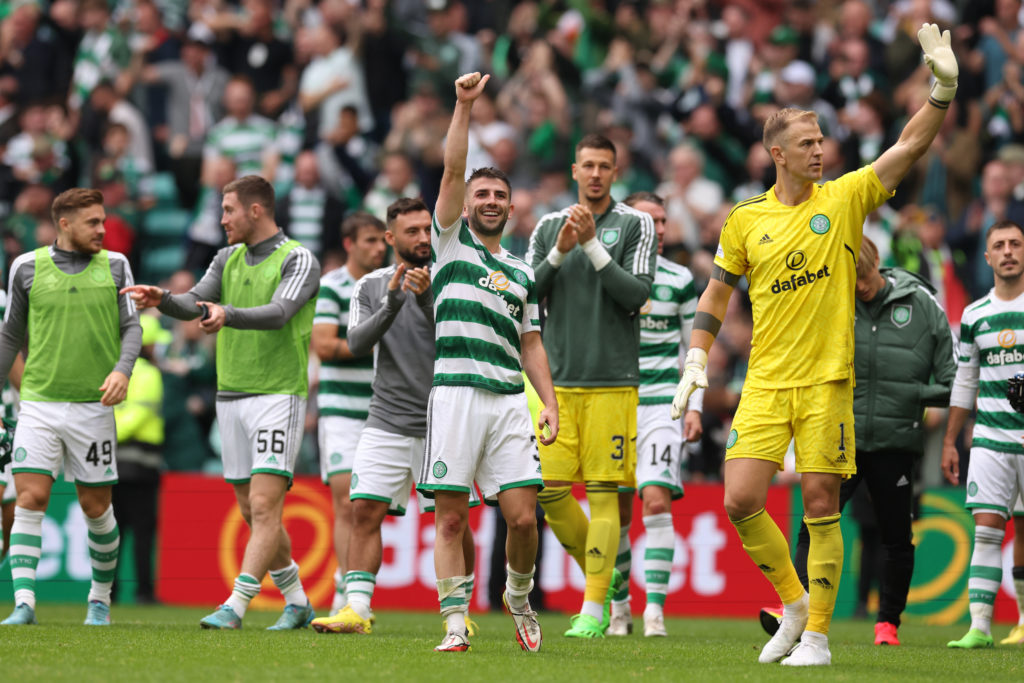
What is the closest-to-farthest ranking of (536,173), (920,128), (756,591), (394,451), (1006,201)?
(920,128)
(394,451)
(756,591)
(1006,201)
(536,173)

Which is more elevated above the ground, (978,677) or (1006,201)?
(1006,201)

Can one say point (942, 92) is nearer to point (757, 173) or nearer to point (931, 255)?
point (931, 255)

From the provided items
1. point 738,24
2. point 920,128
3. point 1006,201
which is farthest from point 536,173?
point 920,128

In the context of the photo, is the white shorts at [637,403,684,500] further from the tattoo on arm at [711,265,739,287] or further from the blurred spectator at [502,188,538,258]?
the blurred spectator at [502,188,538,258]

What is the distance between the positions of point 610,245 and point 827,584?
325 centimetres

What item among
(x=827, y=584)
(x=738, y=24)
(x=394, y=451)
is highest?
(x=738, y=24)

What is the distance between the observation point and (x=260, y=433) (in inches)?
377

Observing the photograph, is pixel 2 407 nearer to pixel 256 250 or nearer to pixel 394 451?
pixel 256 250

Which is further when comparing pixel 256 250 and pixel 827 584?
pixel 256 250

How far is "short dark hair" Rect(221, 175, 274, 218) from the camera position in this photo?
32.2ft

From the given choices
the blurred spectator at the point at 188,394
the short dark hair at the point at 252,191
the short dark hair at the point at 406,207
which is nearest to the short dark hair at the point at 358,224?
the short dark hair at the point at 252,191

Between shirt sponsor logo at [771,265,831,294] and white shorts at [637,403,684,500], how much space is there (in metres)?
A: 3.13

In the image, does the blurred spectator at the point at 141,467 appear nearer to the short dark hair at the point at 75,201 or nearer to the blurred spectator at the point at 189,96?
the short dark hair at the point at 75,201

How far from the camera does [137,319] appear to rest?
9805 mm
